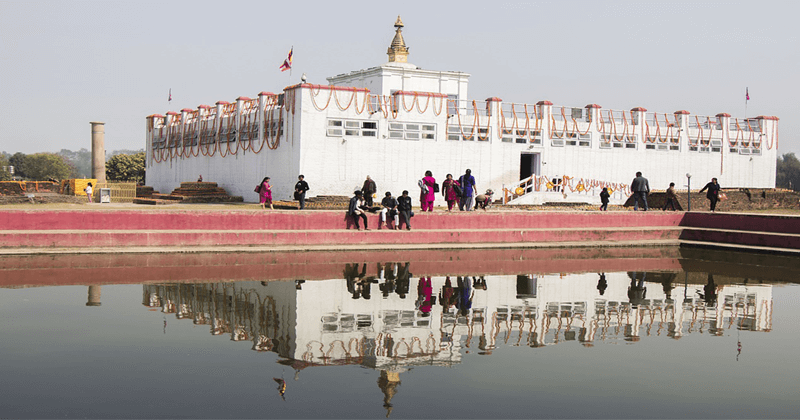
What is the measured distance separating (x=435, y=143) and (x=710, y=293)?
19349 mm

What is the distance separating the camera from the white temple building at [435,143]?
31469mm

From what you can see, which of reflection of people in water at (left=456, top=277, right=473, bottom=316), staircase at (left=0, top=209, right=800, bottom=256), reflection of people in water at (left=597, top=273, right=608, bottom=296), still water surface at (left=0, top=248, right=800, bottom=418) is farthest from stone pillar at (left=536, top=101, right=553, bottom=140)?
still water surface at (left=0, top=248, right=800, bottom=418)

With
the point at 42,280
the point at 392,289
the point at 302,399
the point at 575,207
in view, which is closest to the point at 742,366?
the point at 302,399

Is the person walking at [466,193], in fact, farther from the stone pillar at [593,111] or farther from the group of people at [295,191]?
the stone pillar at [593,111]

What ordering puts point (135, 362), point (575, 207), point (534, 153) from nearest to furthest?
point (135, 362)
point (575, 207)
point (534, 153)

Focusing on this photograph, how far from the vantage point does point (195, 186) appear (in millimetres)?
36688

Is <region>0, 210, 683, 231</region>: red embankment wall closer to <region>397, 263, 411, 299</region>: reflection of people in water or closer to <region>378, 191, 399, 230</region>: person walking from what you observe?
<region>378, 191, 399, 230</region>: person walking

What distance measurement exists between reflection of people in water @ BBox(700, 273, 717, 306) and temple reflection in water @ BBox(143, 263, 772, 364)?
4 centimetres

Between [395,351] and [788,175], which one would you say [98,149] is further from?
[788,175]

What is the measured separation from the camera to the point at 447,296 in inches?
547

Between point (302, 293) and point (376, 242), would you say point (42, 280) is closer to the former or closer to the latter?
point (302, 293)

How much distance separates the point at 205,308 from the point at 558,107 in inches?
1065

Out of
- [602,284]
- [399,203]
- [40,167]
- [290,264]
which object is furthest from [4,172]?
[602,284]

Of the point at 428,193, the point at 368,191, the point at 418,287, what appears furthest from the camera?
the point at 428,193
